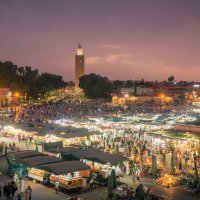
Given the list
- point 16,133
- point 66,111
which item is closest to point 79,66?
point 66,111

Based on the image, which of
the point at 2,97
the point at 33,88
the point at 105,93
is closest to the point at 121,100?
the point at 105,93

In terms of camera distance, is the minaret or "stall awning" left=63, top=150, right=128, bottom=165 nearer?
"stall awning" left=63, top=150, right=128, bottom=165

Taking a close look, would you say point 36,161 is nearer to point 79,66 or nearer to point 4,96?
point 4,96

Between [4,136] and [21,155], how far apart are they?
13157 mm

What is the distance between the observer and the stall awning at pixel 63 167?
47.6 ft

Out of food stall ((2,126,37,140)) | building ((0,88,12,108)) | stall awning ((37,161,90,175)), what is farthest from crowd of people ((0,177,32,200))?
building ((0,88,12,108))

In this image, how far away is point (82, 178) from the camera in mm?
15180

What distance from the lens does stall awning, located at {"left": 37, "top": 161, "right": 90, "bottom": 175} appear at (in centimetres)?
1450

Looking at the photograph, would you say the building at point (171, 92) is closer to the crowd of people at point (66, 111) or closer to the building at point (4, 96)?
the crowd of people at point (66, 111)

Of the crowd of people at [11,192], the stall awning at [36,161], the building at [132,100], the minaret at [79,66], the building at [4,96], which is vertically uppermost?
the minaret at [79,66]

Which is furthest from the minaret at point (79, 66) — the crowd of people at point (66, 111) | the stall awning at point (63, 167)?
the stall awning at point (63, 167)

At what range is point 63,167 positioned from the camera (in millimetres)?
14875

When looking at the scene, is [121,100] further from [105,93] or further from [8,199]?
[8,199]

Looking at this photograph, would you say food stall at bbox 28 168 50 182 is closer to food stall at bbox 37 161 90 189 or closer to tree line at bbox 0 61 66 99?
food stall at bbox 37 161 90 189
